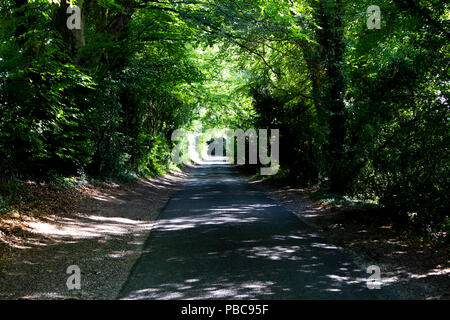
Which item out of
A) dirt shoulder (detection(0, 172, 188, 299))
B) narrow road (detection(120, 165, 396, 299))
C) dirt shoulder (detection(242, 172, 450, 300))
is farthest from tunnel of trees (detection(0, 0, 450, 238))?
narrow road (detection(120, 165, 396, 299))

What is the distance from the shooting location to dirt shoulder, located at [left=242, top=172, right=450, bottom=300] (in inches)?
207

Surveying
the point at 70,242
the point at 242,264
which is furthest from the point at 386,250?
the point at 70,242

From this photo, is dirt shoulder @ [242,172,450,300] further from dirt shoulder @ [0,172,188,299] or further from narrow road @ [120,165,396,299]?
dirt shoulder @ [0,172,188,299]

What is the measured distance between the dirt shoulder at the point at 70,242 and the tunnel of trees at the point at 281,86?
3.99 feet

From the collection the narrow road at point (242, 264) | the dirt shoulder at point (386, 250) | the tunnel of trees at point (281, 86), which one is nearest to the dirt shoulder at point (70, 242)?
the narrow road at point (242, 264)

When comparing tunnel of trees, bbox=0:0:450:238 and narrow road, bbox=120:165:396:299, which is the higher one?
tunnel of trees, bbox=0:0:450:238

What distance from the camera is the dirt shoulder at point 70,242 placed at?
5176 millimetres

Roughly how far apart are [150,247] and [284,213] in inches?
204

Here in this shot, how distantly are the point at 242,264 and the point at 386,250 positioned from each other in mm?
3031

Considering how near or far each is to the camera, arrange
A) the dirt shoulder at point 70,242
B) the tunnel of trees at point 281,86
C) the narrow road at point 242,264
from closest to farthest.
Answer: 1. the narrow road at point 242,264
2. the dirt shoulder at point 70,242
3. the tunnel of trees at point 281,86

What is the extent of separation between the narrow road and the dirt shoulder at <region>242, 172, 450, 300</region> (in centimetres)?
38

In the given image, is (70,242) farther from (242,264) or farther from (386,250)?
(386,250)

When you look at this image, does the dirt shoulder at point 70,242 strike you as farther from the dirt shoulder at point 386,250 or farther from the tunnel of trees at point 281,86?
the dirt shoulder at point 386,250
